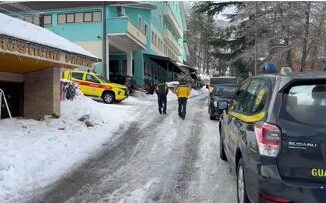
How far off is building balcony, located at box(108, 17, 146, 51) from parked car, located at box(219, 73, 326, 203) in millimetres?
28286

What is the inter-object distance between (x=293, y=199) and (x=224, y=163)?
5.45 m

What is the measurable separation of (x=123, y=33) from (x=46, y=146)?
22.4m

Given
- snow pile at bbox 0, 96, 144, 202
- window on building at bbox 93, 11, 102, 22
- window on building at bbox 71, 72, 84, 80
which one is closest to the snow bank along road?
snow pile at bbox 0, 96, 144, 202

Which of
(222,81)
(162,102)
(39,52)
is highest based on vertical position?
(39,52)

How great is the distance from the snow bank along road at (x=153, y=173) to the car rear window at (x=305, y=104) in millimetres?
2754

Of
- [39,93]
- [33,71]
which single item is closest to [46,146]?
[39,93]

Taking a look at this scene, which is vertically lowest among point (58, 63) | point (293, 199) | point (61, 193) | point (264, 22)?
point (61, 193)

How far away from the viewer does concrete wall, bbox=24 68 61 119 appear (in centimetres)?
1571

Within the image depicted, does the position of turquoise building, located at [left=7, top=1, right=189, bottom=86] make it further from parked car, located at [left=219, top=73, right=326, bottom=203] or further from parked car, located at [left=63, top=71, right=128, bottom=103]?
parked car, located at [left=219, top=73, right=326, bottom=203]

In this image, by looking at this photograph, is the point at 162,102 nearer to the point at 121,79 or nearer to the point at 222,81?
the point at 222,81

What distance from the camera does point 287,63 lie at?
31.2 metres

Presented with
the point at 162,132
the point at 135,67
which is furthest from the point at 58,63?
the point at 135,67

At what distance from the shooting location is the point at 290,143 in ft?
16.8

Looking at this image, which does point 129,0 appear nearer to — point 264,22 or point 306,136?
point 264,22
